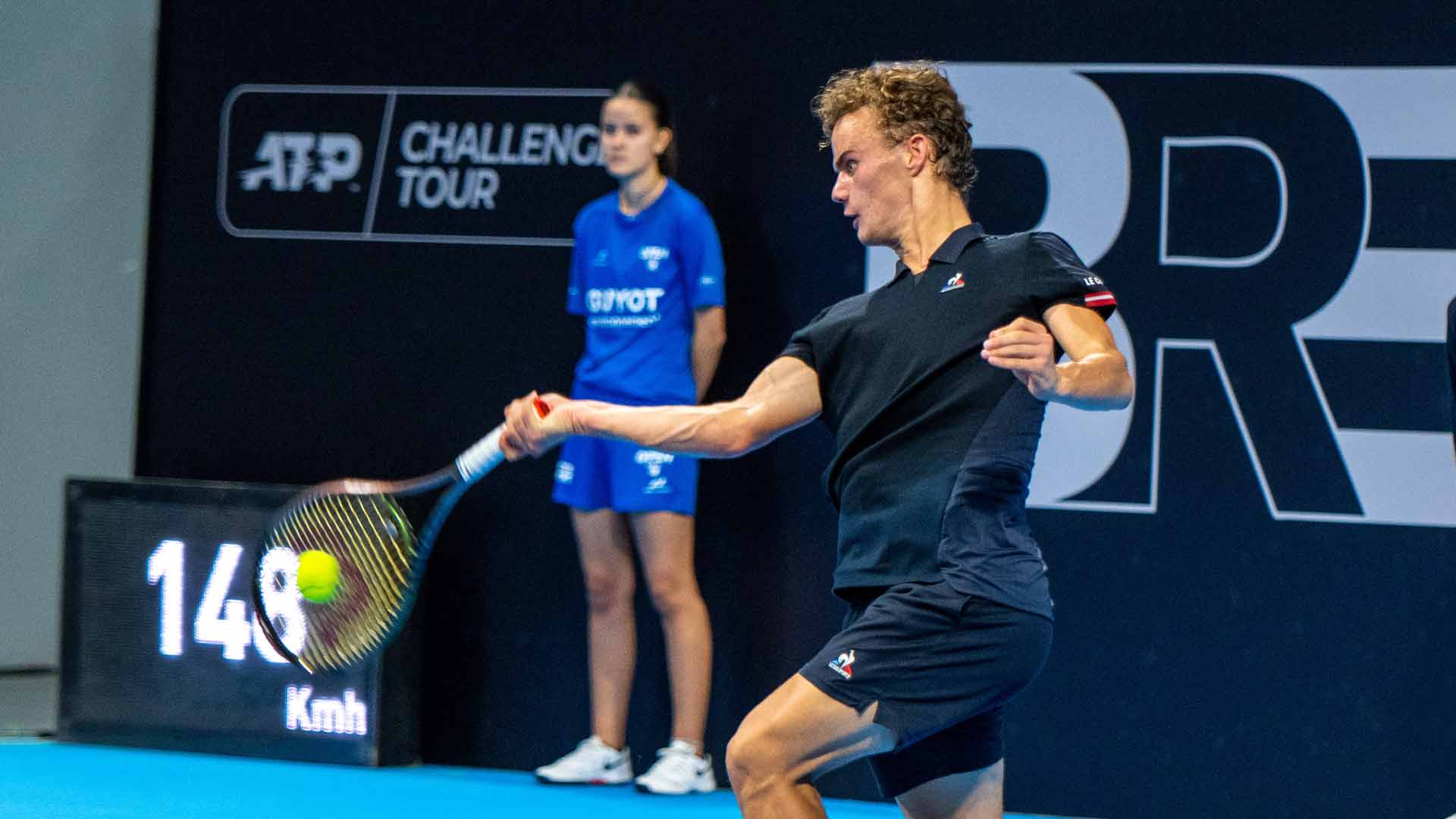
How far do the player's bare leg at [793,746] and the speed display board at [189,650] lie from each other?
287cm

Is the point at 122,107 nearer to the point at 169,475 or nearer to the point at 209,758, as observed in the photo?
the point at 169,475

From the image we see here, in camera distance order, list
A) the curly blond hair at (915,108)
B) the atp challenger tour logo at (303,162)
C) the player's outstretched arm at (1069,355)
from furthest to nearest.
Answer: the atp challenger tour logo at (303,162) < the curly blond hair at (915,108) < the player's outstretched arm at (1069,355)

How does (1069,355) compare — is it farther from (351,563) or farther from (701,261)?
(701,261)

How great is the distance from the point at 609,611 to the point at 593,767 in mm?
480

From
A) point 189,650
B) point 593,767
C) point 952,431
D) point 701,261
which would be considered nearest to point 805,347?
point 952,431

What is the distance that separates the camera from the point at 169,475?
19.9 ft

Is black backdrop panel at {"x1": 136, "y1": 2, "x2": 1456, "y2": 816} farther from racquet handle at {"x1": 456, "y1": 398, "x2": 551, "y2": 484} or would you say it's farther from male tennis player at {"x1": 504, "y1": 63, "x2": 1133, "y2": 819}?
racquet handle at {"x1": 456, "y1": 398, "x2": 551, "y2": 484}

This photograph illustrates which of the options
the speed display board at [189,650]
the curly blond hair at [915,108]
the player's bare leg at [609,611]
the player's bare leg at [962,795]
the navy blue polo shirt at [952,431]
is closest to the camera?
the navy blue polo shirt at [952,431]

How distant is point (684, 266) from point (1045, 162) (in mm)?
1109

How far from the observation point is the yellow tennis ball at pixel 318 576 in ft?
12.1

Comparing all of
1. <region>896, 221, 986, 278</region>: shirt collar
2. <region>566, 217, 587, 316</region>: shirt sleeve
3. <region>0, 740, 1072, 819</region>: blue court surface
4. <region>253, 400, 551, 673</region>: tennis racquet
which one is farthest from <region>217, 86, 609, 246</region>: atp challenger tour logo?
<region>896, 221, 986, 278</region>: shirt collar

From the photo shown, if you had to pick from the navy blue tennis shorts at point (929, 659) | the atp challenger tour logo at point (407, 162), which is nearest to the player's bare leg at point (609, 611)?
the atp challenger tour logo at point (407, 162)

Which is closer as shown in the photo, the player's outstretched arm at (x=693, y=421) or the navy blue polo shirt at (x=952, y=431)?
the navy blue polo shirt at (x=952, y=431)

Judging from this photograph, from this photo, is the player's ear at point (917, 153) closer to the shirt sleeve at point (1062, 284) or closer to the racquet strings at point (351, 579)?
the shirt sleeve at point (1062, 284)
